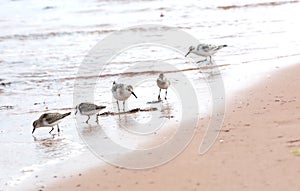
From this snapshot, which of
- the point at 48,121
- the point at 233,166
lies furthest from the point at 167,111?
the point at 233,166

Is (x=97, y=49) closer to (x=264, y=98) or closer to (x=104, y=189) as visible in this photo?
(x=264, y=98)

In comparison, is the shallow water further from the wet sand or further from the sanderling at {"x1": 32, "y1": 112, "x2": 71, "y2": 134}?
the wet sand

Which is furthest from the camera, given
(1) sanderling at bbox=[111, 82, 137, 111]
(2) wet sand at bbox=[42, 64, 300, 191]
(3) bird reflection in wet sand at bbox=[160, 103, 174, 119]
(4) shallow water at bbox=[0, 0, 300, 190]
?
(1) sanderling at bbox=[111, 82, 137, 111]

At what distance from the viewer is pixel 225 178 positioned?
5398 mm

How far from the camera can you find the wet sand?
Answer: 532 centimetres

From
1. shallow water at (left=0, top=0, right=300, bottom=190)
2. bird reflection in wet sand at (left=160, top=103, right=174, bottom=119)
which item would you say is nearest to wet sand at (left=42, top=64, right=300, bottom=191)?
shallow water at (left=0, top=0, right=300, bottom=190)

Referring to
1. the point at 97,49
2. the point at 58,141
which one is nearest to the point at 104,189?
the point at 58,141

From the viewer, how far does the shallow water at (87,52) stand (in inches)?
306

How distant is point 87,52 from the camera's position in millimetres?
15250

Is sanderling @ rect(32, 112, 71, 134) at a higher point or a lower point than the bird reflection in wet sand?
lower

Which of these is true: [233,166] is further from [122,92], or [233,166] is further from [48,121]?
[122,92]

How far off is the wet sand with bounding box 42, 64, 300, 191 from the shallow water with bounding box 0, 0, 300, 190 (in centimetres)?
75

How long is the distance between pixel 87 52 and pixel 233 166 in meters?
10.0

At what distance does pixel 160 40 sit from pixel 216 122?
9.19 m
